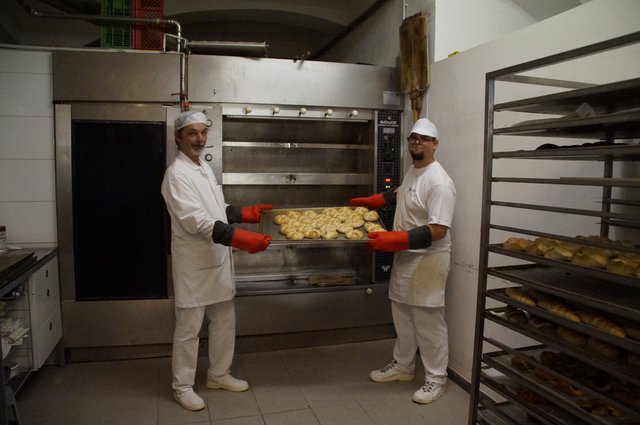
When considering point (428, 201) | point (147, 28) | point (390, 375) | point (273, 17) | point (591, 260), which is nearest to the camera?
point (591, 260)

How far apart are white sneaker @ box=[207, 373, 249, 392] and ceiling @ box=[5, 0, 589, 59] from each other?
8.65 ft

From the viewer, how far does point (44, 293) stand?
2.78 metres

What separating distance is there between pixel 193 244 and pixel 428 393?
1617 mm

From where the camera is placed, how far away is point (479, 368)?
75.6 inches

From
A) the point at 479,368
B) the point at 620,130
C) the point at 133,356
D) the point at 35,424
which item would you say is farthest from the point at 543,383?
the point at 133,356

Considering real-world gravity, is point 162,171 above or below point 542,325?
above

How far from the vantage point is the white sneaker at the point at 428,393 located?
266 cm

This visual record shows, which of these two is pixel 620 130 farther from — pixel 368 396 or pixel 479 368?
pixel 368 396

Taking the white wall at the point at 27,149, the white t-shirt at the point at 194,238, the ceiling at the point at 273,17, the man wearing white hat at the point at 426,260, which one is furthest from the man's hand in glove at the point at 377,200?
the white wall at the point at 27,149

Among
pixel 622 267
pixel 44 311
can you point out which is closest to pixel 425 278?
pixel 622 267

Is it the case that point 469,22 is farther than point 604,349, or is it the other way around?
point 469,22

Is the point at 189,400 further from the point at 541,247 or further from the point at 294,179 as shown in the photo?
the point at 541,247

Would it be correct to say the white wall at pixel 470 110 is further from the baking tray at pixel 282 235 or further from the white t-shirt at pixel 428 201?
the baking tray at pixel 282 235

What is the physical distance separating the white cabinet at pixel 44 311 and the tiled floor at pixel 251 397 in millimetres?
248
